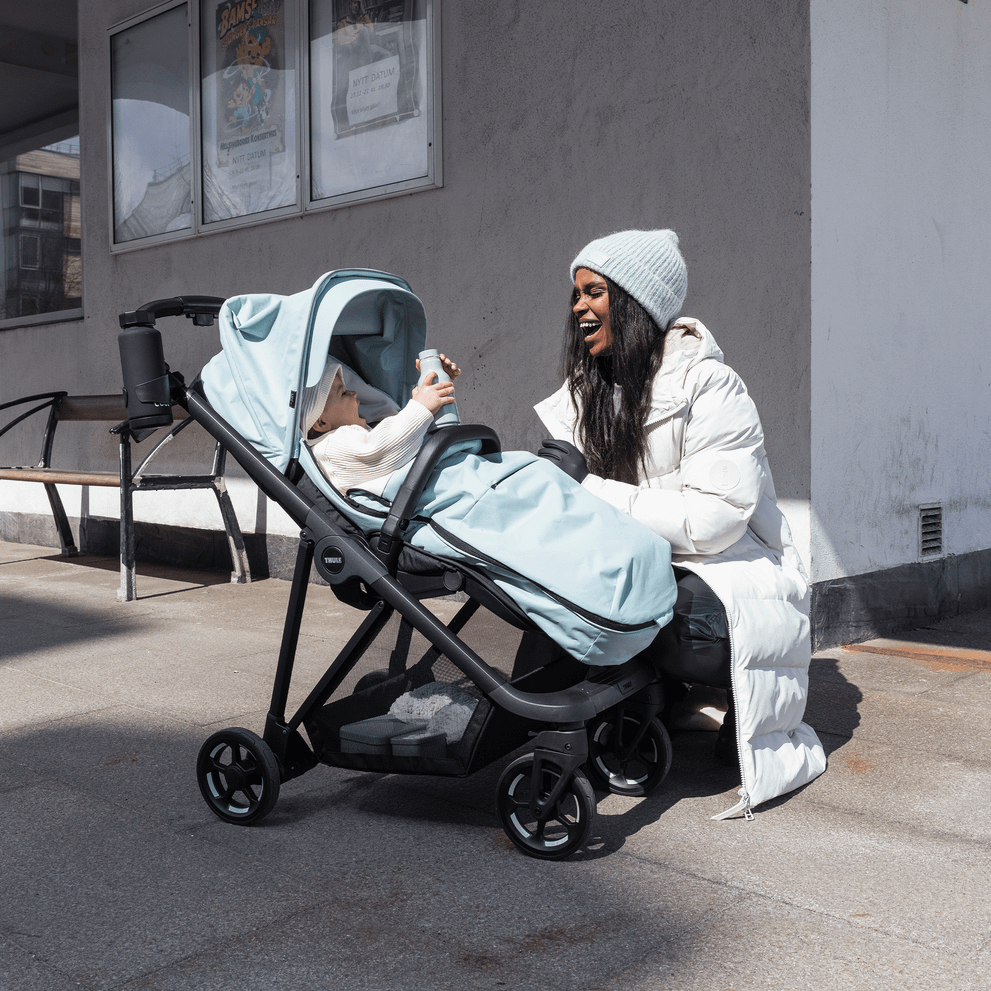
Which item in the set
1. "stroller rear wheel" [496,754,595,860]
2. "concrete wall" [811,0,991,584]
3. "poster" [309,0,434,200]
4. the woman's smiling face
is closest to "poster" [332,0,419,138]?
"poster" [309,0,434,200]

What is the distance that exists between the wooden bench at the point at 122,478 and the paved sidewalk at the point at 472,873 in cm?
193

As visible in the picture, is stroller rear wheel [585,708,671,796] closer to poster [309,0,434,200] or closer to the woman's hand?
the woman's hand

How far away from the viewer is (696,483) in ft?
8.97

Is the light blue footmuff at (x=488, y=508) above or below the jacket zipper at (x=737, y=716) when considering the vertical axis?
above

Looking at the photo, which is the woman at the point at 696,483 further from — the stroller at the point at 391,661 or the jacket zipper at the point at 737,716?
the stroller at the point at 391,661

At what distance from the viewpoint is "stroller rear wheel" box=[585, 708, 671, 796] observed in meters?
2.75

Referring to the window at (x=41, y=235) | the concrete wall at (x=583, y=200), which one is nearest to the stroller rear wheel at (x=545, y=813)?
the concrete wall at (x=583, y=200)

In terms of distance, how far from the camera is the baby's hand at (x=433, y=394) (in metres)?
2.46

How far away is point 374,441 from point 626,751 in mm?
1057

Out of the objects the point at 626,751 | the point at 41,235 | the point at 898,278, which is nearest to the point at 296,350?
the point at 626,751

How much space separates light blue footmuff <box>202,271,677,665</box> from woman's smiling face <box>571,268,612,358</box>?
54cm

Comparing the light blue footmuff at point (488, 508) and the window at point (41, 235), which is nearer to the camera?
the light blue footmuff at point (488, 508)

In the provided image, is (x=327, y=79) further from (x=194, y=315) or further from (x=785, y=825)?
(x=785, y=825)

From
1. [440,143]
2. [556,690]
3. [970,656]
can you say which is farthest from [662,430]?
[440,143]
